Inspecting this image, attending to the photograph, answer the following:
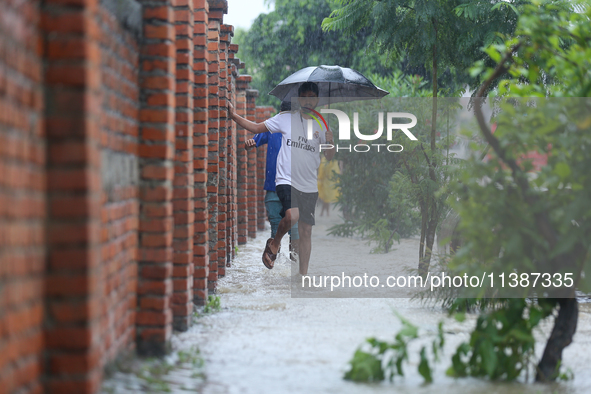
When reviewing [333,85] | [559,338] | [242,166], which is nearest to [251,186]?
[242,166]

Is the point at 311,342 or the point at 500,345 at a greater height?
the point at 500,345

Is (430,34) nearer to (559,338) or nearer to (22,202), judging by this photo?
(559,338)

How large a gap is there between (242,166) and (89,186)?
9.01m

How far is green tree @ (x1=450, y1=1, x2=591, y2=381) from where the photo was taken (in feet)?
10.6

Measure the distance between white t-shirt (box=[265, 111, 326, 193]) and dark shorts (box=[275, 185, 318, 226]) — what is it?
0.05 metres

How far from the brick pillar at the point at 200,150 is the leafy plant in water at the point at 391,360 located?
2.20 m

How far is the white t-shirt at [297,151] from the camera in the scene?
644 centimetres

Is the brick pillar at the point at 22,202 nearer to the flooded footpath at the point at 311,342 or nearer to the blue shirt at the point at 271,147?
the flooded footpath at the point at 311,342

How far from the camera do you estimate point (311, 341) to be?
4098 millimetres

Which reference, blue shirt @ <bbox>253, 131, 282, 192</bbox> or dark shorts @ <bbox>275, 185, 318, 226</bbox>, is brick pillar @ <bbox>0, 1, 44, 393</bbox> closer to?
dark shorts @ <bbox>275, 185, 318, 226</bbox>

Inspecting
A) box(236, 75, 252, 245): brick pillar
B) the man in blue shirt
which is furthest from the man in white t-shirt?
box(236, 75, 252, 245): brick pillar

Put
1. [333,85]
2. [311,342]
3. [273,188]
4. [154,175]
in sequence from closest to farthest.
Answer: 1. [154,175]
2. [311,342]
3. [273,188]
4. [333,85]

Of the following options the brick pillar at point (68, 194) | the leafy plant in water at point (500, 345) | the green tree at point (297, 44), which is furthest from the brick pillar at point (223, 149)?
the green tree at point (297, 44)

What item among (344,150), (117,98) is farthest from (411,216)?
(117,98)
